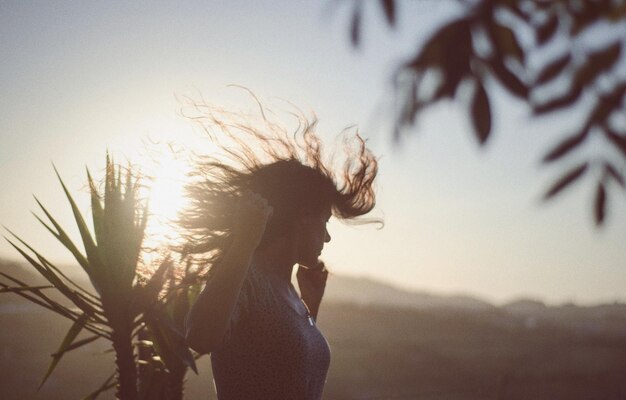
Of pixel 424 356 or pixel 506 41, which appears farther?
pixel 424 356

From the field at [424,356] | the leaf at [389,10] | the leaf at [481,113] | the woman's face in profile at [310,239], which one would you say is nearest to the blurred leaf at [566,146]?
the leaf at [481,113]

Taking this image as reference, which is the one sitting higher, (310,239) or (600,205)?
(310,239)

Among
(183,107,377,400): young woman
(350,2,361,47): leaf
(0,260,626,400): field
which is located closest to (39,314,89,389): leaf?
(183,107,377,400): young woman

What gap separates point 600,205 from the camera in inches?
36.2

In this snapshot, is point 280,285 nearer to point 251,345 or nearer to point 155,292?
point 251,345

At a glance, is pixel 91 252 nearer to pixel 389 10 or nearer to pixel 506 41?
pixel 389 10

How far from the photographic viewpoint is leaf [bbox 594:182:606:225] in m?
0.90

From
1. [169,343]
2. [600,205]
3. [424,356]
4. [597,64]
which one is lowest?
[169,343]

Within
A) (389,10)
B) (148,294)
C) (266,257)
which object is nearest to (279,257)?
(266,257)

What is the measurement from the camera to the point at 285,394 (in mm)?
1610

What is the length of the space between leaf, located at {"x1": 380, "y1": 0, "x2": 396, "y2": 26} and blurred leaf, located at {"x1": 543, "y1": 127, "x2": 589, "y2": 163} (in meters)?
0.32

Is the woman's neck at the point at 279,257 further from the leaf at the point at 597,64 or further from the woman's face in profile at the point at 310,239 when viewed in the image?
the leaf at the point at 597,64

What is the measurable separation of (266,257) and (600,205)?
44.4 inches

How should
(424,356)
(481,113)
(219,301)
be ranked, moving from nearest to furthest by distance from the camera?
(481,113), (219,301), (424,356)
